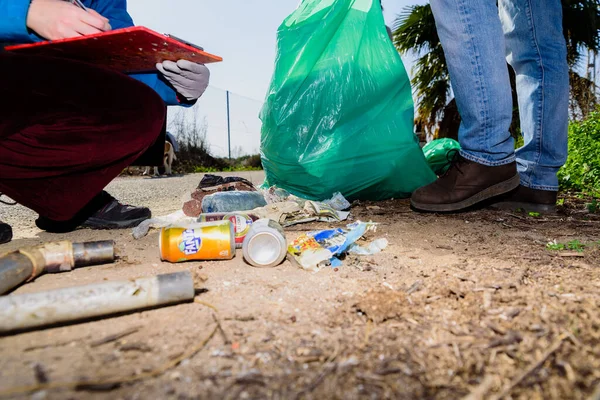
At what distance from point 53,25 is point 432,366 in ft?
4.76

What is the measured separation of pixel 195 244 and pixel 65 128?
79 cm

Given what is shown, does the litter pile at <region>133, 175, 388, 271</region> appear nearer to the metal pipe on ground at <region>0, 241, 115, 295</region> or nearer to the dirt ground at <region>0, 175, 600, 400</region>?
the dirt ground at <region>0, 175, 600, 400</region>

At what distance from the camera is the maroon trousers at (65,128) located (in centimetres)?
133

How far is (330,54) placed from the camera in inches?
80.5

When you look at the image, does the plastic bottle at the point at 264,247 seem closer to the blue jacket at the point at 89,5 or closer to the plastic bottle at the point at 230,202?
the plastic bottle at the point at 230,202

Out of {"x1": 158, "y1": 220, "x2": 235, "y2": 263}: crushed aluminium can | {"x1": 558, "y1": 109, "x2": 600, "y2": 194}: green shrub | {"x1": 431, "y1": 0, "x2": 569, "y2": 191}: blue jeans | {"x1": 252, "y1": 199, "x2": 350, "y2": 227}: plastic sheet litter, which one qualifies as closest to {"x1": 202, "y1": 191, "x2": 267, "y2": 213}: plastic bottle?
{"x1": 252, "y1": 199, "x2": 350, "y2": 227}: plastic sheet litter

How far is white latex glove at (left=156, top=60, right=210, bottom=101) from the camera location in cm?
150

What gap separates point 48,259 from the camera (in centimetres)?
106

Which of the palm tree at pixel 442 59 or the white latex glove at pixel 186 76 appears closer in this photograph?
the white latex glove at pixel 186 76

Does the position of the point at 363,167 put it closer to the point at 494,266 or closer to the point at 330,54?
the point at 330,54

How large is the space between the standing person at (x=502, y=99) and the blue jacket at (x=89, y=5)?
1306mm

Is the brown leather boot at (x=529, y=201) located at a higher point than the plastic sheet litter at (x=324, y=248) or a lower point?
higher

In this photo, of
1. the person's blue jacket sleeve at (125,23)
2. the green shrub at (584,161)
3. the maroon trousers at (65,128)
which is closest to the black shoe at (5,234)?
the maroon trousers at (65,128)

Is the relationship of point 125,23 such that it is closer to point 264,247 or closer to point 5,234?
point 5,234
